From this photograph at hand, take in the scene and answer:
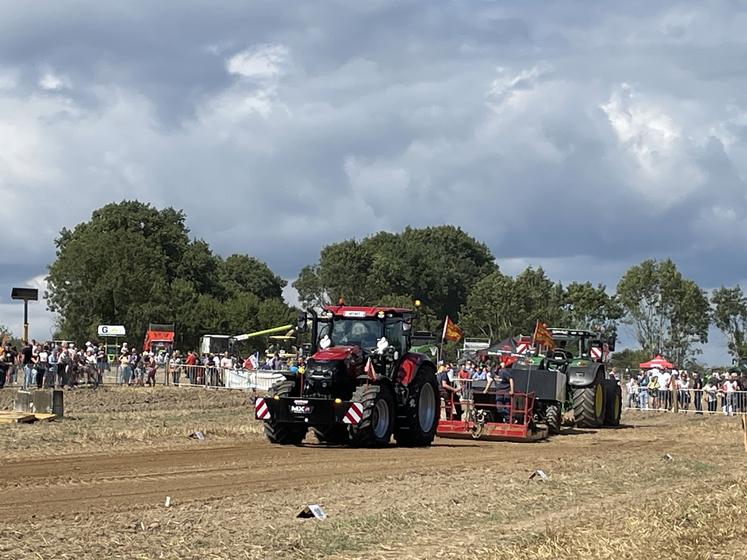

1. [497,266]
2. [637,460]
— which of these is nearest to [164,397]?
[637,460]

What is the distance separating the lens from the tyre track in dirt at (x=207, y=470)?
11758 mm

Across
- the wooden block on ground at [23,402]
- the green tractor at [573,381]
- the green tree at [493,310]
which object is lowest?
the wooden block on ground at [23,402]

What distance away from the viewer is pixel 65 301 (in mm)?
71750

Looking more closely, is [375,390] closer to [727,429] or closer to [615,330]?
[727,429]

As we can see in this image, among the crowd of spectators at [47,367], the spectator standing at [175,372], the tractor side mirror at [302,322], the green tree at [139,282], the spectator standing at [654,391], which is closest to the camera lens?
the tractor side mirror at [302,322]

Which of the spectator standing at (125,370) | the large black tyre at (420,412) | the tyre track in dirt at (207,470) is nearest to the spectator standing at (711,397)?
the tyre track in dirt at (207,470)

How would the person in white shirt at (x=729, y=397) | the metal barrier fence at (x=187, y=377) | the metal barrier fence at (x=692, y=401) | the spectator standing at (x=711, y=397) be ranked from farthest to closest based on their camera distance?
the metal barrier fence at (x=187, y=377) < the spectator standing at (x=711, y=397) < the metal barrier fence at (x=692, y=401) < the person in white shirt at (x=729, y=397)

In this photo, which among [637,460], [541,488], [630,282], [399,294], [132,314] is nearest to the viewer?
[541,488]

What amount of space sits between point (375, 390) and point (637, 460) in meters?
4.32

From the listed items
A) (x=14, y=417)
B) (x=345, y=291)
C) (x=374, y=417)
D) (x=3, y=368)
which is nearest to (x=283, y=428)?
(x=374, y=417)

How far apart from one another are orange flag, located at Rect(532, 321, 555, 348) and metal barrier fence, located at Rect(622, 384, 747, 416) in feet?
33.4

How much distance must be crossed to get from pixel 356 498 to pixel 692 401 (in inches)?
1109

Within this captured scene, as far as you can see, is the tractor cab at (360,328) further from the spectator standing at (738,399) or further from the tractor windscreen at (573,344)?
the spectator standing at (738,399)

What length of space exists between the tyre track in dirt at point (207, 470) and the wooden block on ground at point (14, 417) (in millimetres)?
5242
